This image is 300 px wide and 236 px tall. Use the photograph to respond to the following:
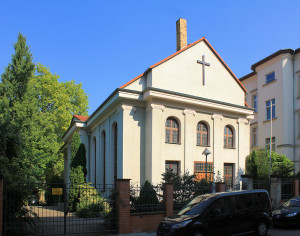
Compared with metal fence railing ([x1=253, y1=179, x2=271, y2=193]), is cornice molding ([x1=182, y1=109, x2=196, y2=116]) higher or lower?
higher

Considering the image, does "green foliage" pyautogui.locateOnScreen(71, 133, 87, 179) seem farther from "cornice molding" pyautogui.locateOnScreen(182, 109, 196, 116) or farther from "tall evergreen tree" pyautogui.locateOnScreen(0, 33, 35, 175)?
"cornice molding" pyautogui.locateOnScreen(182, 109, 196, 116)

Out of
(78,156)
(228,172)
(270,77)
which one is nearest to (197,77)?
(228,172)

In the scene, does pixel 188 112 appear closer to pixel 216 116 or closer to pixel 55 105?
pixel 216 116

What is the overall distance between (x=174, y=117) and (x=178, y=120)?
35 cm

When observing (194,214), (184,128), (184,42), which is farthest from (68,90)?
(194,214)

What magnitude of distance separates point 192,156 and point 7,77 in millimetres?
19400

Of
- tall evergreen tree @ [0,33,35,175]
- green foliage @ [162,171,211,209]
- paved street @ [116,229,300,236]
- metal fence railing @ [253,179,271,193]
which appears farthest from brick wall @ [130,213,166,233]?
tall evergreen tree @ [0,33,35,175]

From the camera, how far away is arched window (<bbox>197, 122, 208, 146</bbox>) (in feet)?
68.9

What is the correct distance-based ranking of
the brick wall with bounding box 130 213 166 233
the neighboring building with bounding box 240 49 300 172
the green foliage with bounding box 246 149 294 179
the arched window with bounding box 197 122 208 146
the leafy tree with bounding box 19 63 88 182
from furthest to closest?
the leafy tree with bounding box 19 63 88 182
the neighboring building with bounding box 240 49 300 172
the green foliage with bounding box 246 149 294 179
the arched window with bounding box 197 122 208 146
the brick wall with bounding box 130 213 166 233

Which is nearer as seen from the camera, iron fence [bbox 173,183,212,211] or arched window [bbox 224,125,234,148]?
iron fence [bbox 173,183,212,211]

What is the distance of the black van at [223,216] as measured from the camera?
32.2 ft

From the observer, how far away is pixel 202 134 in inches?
834

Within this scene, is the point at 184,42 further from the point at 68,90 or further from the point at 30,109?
the point at 68,90

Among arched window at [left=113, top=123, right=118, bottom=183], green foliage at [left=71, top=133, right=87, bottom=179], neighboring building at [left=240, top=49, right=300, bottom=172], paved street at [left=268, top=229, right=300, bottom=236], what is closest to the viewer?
paved street at [left=268, top=229, right=300, bottom=236]
